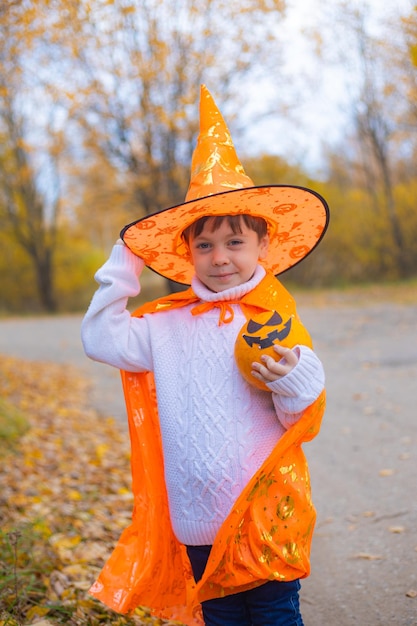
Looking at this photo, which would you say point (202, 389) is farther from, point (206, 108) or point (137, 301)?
point (137, 301)

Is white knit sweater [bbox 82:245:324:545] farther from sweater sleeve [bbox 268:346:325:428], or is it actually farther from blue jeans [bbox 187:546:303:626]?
blue jeans [bbox 187:546:303:626]

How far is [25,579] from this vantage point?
3.04m

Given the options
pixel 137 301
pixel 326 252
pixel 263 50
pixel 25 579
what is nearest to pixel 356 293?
pixel 326 252

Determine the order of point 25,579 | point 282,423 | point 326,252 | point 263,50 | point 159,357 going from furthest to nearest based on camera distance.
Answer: point 326,252 < point 263,50 < point 25,579 < point 159,357 < point 282,423

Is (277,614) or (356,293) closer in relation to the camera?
(277,614)

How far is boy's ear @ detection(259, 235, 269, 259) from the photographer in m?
2.42

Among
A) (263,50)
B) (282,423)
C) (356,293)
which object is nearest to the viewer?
(282,423)

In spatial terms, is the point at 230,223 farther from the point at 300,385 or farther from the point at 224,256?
the point at 300,385

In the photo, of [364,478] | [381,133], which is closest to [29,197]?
[381,133]

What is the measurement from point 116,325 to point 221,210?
54cm

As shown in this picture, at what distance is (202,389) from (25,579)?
5.01 feet

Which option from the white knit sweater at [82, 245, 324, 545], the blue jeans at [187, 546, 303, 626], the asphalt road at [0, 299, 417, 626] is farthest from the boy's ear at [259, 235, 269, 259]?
the asphalt road at [0, 299, 417, 626]

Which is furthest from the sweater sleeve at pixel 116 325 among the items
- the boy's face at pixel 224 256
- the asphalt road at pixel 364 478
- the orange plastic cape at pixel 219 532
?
the asphalt road at pixel 364 478

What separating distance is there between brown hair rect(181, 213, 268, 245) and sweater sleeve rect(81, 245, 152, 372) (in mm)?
277
